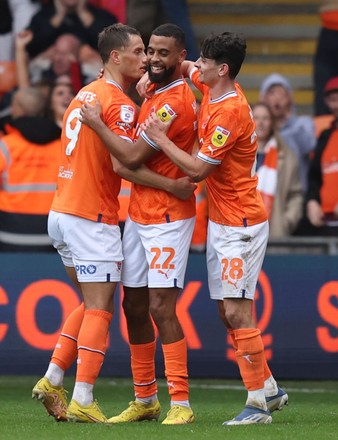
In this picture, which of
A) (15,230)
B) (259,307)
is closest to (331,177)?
(259,307)

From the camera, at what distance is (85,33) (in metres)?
13.0

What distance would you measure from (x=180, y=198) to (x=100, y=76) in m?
0.96

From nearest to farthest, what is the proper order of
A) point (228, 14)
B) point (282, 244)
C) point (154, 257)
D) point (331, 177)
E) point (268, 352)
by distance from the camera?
point (154, 257), point (268, 352), point (282, 244), point (331, 177), point (228, 14)

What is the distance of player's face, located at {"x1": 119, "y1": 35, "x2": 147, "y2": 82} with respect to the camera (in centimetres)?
767

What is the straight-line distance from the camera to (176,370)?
7.54 meters

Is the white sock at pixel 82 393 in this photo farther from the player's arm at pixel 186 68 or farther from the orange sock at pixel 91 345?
the player's arm at pixel 186 68

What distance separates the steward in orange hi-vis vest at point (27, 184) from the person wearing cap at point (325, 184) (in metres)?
2.47

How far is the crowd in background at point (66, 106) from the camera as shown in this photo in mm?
12023

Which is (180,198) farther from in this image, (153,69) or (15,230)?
(15,230)

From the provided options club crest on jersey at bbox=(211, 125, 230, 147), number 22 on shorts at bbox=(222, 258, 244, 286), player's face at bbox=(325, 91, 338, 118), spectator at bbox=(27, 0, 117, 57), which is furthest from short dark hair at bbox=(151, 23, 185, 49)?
spectator at bbox=(27, 0, 117, 57)

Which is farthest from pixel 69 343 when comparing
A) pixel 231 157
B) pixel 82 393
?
pixel 231 157

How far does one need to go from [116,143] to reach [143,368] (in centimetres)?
139

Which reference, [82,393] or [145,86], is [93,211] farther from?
[82,393]

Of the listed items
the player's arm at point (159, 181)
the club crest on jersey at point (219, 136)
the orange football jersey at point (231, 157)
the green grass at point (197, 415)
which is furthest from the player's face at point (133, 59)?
the green grass at point (197, 415)
